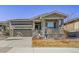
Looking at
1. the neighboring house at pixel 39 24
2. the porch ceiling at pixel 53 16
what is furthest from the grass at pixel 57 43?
the porch ceiling at pixel 53 16

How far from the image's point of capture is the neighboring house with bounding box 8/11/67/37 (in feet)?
35.8

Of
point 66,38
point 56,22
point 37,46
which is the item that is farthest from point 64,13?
point 37,46

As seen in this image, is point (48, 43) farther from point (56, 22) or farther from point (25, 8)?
point (25, 8)

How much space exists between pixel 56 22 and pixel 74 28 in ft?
3.36

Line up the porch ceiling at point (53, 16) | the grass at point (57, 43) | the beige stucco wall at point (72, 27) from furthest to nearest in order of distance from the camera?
the grass at point (57, 43)
the beige stucco wall at point (72, 27)
the porch ceiling at point (53, 16)

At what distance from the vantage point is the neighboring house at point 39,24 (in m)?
10.9

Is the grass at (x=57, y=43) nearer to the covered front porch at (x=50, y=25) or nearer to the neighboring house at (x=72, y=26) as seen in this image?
the covered front porch at (x=50, y=25)

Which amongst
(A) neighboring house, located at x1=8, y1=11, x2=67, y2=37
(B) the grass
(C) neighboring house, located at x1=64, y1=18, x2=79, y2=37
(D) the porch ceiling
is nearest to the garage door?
(A) neighboring house, located at x1=8, y1=11, x2=67, y2=37

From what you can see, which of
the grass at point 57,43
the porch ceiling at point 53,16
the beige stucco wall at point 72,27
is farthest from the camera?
the grass at point 57,43

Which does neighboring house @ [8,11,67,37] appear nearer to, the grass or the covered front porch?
the covered front porch

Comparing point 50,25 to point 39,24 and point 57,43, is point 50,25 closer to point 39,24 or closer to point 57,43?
point 39,24

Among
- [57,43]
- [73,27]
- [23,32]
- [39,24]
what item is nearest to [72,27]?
[73,27]

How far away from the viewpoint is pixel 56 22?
11.1 metres

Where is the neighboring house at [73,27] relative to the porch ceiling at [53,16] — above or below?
below
